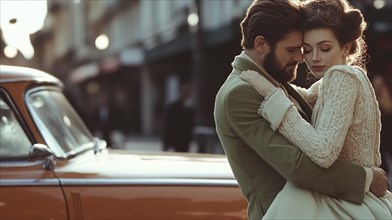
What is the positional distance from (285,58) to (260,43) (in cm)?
11

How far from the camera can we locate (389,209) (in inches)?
99.7

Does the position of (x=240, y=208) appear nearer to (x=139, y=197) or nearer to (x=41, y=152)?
(x=139, y=197)

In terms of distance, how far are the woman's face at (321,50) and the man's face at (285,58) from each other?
0.03 m

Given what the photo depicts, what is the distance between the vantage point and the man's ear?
2566 millimetres

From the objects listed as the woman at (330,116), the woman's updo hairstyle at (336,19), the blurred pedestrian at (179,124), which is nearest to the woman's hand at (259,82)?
the woman at (330,116)

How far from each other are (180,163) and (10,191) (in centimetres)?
106

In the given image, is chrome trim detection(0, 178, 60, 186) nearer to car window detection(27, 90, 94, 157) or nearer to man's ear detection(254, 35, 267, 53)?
car window detection(27, 90, 94, 157)

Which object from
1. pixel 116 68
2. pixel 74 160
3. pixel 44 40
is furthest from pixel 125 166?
pixel 44 40

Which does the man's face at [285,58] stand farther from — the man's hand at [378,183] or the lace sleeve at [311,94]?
the man's hand at [378,183]

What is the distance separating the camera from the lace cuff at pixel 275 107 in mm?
2453

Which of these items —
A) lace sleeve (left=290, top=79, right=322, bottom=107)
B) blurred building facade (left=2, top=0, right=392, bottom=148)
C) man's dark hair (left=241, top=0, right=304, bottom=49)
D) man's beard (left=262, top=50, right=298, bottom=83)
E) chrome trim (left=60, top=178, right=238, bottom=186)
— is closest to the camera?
man's dark hair (left=241, top=0, right=304, bottom=49)

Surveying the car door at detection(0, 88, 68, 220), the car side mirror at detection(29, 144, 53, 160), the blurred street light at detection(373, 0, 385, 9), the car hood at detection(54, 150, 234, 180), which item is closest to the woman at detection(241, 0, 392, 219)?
the car hood at detection(54, 150, 234, 180)

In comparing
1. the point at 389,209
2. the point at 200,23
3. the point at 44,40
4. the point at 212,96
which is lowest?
the point at 44,40

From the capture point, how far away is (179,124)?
10.8m
